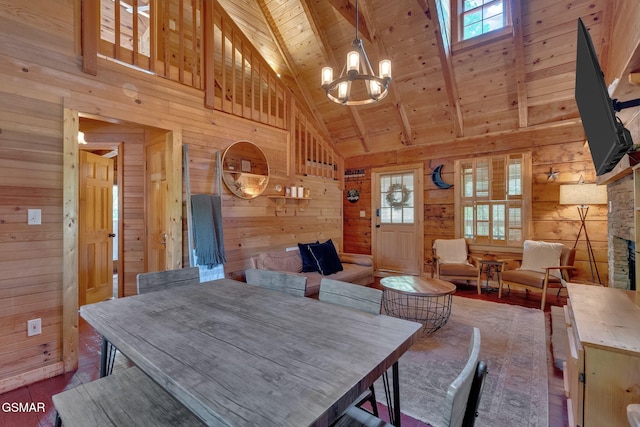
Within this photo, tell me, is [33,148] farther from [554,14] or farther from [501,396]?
[554,14]

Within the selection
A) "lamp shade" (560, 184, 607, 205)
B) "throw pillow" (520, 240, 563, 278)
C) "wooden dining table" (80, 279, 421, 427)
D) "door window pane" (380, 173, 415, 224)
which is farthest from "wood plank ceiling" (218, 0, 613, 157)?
"wooden dining table" (80, 279, 421, 427)

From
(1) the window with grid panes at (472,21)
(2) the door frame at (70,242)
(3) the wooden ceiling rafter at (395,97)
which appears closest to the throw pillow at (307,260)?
(2) the door frame at (70,242)

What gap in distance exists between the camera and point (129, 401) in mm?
1094

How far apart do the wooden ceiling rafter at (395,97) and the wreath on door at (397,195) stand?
0.82 meters

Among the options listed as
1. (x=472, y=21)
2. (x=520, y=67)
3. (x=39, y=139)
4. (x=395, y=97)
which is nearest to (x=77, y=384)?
(x=39, y=139)

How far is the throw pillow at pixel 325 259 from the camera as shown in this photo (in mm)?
3936

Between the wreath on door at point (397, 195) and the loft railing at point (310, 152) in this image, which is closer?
the loft railing at point (310, 152)

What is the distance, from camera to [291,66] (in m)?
4.80

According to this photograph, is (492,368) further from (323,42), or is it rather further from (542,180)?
(323,42)

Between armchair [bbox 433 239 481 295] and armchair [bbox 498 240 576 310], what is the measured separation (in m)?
0.39

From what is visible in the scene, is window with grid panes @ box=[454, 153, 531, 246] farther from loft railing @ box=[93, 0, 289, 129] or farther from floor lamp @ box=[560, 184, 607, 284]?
loft railing @ box=[93, 0, 289, 129]

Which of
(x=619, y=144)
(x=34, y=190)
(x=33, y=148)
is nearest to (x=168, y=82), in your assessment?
(x=33, y=148)

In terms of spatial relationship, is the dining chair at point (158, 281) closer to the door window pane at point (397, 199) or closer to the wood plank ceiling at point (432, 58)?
the wood plank ceiling at point (432, 58)

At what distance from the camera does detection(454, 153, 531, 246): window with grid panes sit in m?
4.34
